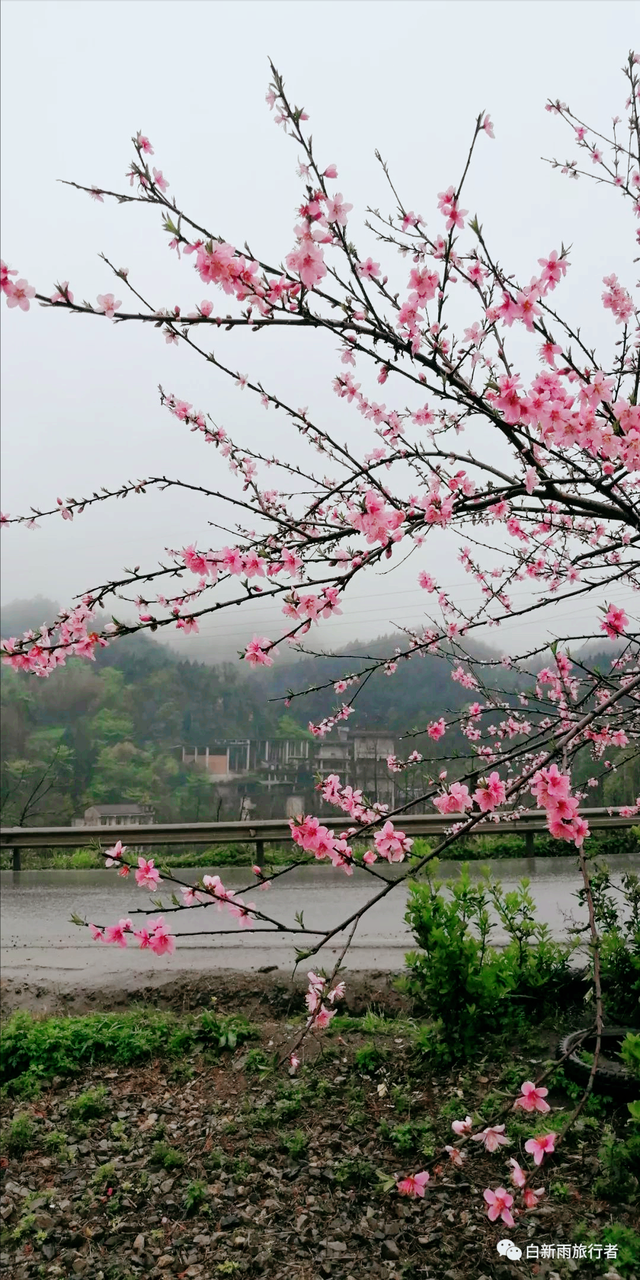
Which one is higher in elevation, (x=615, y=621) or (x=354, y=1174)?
(x=615, y=621)

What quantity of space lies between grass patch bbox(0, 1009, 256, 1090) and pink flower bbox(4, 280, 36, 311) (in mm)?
3215

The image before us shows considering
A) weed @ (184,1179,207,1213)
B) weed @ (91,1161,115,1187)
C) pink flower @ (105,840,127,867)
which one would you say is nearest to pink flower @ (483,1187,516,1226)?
pink flower @ (105,840,127,867)

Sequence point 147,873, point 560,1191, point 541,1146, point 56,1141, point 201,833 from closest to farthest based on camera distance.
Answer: point 541,1146 < point 147,873 < point 560,1191 < point 56,1141 < point 201,833

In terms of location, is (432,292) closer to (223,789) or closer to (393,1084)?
(393,1084)

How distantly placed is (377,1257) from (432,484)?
7.48 ft

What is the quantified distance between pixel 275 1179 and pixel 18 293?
285 cm

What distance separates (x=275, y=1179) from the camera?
2596 millimetres

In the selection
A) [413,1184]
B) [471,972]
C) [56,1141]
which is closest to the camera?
[413,1184]

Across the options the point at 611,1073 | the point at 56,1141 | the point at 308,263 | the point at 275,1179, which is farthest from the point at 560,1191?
the point at 308,263

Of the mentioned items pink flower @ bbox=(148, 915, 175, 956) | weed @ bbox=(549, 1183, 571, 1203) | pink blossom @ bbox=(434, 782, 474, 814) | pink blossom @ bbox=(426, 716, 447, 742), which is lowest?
weed @ bbox=(549, 1183, 571, 1203)

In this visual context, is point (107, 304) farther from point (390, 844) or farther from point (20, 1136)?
point (20, 1136)

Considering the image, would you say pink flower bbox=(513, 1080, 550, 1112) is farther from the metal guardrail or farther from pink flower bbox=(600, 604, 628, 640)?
the metal guardrail

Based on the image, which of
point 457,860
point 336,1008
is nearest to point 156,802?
point 457,860

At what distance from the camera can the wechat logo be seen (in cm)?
212
